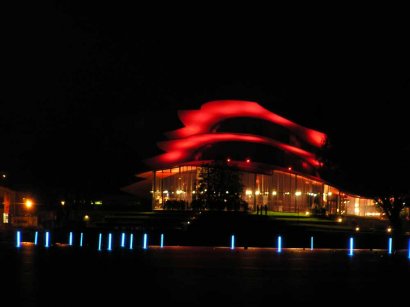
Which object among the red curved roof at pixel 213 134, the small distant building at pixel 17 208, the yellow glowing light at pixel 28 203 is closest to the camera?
the small distant building at pixel 17 208

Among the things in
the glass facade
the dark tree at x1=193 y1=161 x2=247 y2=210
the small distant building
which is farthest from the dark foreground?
the glass facade

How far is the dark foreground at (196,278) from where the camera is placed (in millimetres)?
10711

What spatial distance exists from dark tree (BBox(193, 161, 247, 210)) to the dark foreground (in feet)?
88.1

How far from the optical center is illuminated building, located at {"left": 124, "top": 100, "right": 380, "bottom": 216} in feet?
168

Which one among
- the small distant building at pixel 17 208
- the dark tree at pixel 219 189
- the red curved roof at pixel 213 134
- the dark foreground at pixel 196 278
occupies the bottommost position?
the dark foreground at pixel 196 278

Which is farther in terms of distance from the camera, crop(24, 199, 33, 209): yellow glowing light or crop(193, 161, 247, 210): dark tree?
crop(193, 161, 247, 210): dark tree

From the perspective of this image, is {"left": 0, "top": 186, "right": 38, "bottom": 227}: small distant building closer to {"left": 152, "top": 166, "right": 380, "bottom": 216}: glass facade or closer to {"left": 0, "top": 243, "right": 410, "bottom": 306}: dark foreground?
{"left": 152, "top": 166, "right": 380, "bottom": 216}: glass facade

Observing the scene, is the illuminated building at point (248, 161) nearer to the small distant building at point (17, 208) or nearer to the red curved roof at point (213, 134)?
the red curved roof at point (213, 134)

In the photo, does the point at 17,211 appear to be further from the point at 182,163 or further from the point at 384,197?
the point at 384,197

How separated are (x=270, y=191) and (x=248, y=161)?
4.10 m

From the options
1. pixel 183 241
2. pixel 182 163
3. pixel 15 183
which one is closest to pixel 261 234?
pixel 183 241

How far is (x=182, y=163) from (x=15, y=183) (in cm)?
1334

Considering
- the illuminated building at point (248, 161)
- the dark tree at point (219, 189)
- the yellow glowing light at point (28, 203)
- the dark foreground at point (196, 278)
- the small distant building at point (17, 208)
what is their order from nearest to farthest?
the dark foreground at point (196, 278), the small distant building at point (17, 208), the yellow glowing light at point (28, 203), the dark tree at point (219, 189), the illuminated building at point (248, 161)

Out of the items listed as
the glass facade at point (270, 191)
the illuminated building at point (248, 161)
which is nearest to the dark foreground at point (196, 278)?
the illuminated building at point (248, 161)
